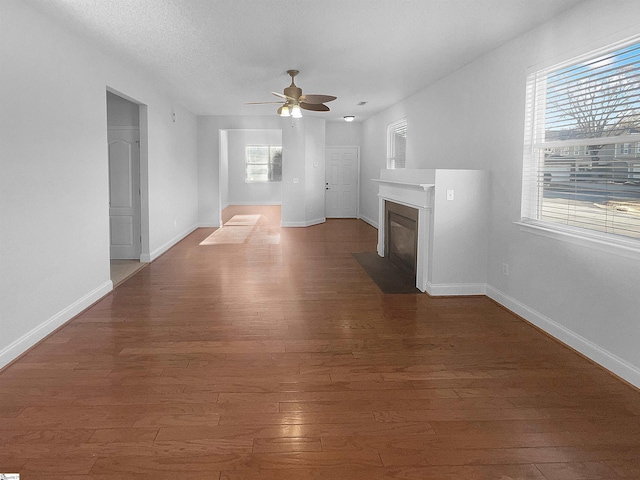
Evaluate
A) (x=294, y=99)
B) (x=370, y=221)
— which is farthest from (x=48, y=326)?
(x=370, y=221)

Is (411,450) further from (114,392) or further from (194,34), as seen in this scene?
(194,34)

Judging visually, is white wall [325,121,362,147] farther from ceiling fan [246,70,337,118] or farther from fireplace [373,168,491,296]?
fireplace [373,168,491,296]

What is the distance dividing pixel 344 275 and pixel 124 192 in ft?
11.0

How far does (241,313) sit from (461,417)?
94.6 inches

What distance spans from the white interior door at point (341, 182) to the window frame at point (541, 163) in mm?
8246

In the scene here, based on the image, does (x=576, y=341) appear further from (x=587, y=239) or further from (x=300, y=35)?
(x=300, y=35)

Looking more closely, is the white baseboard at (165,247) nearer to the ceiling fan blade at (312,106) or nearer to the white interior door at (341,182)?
the ceiling fan blade at (312,106)

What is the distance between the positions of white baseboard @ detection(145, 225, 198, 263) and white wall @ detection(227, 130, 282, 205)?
6.46m

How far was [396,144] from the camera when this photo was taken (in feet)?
31.0

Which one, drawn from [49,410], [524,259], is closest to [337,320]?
[524,259]

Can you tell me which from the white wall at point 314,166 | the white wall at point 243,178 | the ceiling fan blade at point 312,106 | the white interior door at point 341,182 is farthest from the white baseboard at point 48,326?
the white wall at point 243,178

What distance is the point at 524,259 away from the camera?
4.34 metres

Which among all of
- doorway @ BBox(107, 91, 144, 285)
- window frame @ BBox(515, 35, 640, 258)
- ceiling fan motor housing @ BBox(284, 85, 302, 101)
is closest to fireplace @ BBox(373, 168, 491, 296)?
window frame @ BBox(515, 35, 640, 258)

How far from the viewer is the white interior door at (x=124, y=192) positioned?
6691 mm
